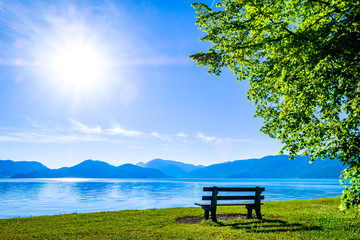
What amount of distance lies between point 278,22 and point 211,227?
10646mm

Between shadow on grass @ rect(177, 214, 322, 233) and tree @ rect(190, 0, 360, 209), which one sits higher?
tree @ rect(190, 0, 360, 209)

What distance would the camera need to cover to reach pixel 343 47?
9625mm

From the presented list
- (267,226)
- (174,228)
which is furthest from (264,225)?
(174,228)

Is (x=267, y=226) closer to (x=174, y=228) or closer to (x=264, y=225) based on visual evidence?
(x=264, y=225)

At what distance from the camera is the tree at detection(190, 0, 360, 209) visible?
348 inches

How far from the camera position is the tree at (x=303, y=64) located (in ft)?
29.0

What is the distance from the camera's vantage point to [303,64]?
1006 cm

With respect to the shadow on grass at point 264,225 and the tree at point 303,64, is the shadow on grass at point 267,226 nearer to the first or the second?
the shadow on grass at point 264,225

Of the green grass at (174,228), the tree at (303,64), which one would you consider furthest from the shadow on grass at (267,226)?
the tree at (303,64)

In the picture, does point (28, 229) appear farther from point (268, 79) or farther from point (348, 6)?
point (348, 6)

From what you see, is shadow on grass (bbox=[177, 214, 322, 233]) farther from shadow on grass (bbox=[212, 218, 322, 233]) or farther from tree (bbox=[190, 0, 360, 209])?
tree (bbox=[190, 0, 360, 209])

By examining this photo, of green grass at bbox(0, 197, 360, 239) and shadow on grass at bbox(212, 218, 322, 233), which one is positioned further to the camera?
shadow on grass at bbox(212, 218, 322, 233)

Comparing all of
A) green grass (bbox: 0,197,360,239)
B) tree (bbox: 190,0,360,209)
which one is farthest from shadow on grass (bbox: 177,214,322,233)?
tree (bbox: 190,0,360,209)

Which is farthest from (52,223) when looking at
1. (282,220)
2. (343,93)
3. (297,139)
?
(343,93)
